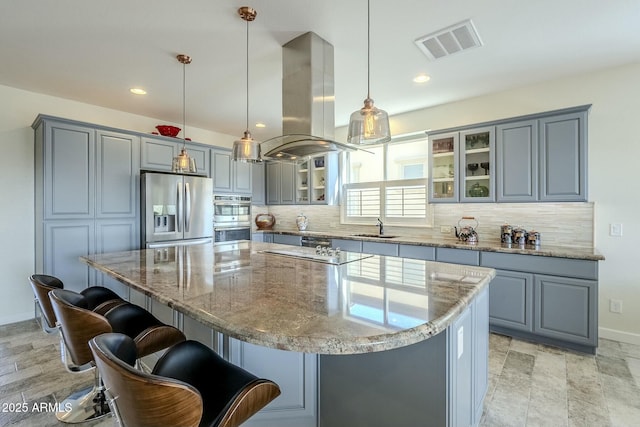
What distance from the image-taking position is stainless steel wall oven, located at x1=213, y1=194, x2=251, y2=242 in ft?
15.0

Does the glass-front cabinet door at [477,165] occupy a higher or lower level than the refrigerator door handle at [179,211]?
higher

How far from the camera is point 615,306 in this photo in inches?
112

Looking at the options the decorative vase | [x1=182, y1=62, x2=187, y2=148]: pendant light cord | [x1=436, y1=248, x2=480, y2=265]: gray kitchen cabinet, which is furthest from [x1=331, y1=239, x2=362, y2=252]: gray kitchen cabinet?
[x1=182, y1=62, x2=187, y2=148]: pendant light cord

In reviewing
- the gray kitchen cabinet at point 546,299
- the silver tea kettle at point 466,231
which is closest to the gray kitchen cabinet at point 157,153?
the silver tea kettle at point 466,231

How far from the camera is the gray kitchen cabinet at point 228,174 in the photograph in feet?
15.0

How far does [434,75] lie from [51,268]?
14.7 feet

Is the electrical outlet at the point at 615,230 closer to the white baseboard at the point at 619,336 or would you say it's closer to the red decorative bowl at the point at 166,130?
the white baseboard at the point at 619,336

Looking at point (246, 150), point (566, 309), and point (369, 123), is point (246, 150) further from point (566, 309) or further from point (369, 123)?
point (566, 309)

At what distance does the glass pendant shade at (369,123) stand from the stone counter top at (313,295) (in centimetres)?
84

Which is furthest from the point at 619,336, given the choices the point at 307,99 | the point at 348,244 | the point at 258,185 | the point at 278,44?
the point at 258,185

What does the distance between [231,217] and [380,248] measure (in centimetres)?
249

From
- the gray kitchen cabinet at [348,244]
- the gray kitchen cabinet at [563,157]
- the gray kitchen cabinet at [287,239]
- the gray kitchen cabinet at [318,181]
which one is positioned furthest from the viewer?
the gray kitchen cabinet at [318,181]

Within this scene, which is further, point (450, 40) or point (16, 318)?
point (16, 318)

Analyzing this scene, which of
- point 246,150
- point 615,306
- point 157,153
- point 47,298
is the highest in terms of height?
point 157,153
